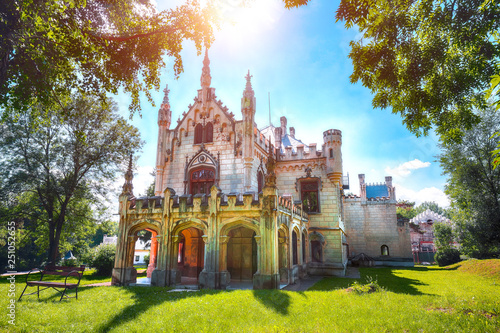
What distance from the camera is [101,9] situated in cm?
930

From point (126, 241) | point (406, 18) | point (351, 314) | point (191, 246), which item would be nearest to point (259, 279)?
point (351, 314)

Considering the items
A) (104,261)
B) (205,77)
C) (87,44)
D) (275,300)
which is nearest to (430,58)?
(275,300)

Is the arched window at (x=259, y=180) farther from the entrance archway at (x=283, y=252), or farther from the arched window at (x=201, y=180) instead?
the entrance archway at (x=283, y=252)

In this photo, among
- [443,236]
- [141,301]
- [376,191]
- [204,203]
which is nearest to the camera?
[141,301]

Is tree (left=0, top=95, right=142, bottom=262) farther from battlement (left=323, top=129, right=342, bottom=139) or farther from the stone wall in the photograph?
the stone wall

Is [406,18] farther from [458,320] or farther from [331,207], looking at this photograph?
[331,207]

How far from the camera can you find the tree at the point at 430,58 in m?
8.62

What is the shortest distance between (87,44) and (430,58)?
432 inches

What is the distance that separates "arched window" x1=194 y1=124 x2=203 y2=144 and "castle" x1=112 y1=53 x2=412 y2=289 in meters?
0.07


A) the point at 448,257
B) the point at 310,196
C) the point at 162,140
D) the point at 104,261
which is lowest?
the point at 448,257

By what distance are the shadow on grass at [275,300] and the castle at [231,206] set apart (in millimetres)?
1692

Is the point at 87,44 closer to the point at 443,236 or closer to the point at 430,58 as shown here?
the point at 430,58

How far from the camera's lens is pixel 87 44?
8664 millimetres

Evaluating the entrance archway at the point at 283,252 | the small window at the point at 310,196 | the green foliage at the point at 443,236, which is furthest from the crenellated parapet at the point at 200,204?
the green foliage at the point at 443,236
